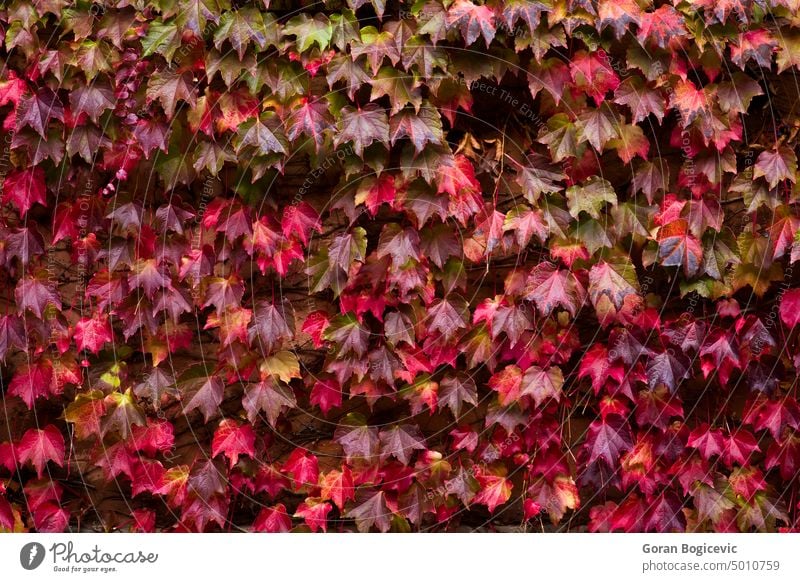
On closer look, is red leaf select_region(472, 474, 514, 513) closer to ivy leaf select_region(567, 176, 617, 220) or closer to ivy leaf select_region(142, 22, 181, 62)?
ivy leaf select_region(567, 176, 617, 220)

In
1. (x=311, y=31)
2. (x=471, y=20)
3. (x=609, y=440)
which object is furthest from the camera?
(x=609, y=440)

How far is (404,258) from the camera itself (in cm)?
288

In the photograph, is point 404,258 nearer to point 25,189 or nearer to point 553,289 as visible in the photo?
point 553,289

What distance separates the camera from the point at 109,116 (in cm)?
296

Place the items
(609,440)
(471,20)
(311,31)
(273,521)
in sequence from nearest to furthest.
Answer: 1. (471,20)
2. (311,31)
3. (609,440)
4. (273,521)

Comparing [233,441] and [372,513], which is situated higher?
[233,441]

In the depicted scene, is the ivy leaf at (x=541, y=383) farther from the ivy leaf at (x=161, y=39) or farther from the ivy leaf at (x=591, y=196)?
the ivy leaf at (x=161, y=39)

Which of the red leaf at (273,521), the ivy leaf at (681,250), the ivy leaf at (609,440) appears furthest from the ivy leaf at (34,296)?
the ivy leaf at (681,250)

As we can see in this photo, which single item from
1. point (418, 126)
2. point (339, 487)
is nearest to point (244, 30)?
point (418, 126)

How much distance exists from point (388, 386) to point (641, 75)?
4.84 ft

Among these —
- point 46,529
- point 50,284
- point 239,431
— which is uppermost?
point 50,284
